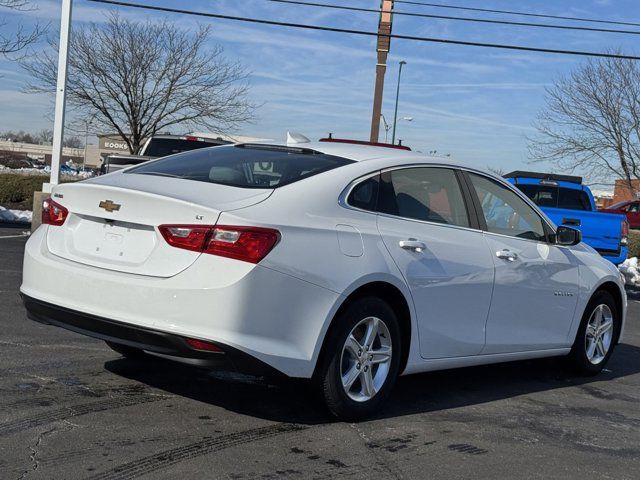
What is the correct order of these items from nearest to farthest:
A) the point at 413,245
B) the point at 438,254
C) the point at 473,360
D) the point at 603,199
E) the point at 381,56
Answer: the point at 413,245
the point at 438,254
the point at 473,360
the point at 381,56
the point at 603,199

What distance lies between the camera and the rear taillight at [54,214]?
4652 millimetres

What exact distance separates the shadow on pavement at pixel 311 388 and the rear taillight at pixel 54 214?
→ 1182mm

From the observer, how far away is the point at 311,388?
14.6ft

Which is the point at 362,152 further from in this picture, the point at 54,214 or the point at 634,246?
the point at 634,246

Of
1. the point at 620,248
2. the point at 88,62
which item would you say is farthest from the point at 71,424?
the point at 88,62

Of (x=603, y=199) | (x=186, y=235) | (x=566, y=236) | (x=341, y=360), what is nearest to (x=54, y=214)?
(x=186, y=235)

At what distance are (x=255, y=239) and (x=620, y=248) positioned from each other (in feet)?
30.1

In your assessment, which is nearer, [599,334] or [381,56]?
[599,334]

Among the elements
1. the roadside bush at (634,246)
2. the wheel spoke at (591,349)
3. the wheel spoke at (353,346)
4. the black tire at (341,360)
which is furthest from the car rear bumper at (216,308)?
the roadside bush at (634,246)

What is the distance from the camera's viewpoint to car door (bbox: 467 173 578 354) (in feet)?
18.1

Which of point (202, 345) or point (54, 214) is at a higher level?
point (54, 214)

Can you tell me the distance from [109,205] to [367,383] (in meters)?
1.76

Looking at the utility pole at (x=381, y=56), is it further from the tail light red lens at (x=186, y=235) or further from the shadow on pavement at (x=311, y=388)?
the tail light red lens at (x=186, y=235)

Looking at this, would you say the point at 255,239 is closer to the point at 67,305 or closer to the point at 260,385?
the point at 67,305
